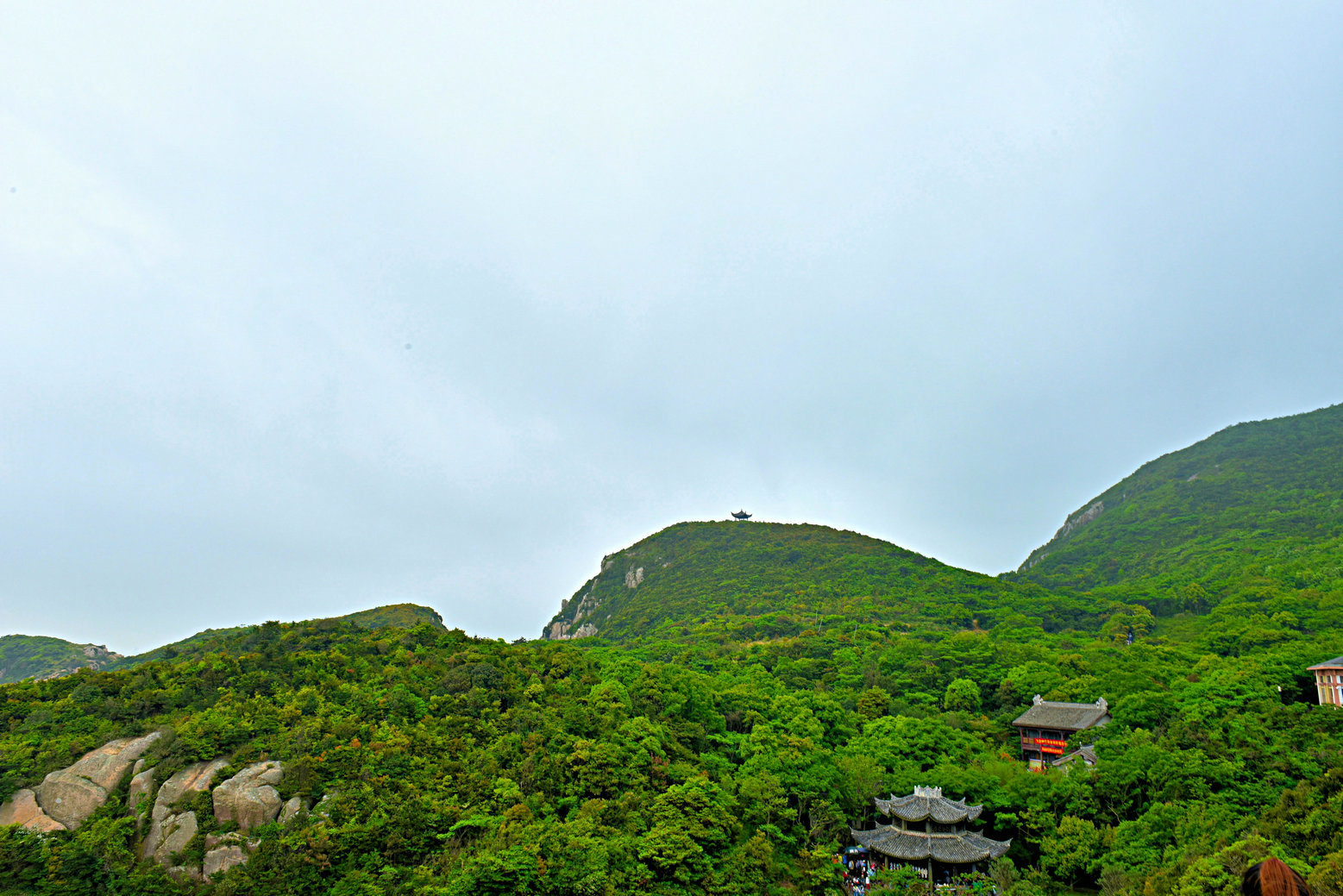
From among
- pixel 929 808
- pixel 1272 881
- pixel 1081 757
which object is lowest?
pixel 929 808

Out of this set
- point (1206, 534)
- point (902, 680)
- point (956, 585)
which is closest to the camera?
point (902, 680)

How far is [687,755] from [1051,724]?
21172mm

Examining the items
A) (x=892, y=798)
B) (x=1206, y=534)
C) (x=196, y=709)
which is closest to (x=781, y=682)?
(x=892, y=798)

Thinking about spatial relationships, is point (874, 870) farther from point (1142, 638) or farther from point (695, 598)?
point (695, 598)

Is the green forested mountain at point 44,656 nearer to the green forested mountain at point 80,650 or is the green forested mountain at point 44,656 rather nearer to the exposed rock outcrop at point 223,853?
the green forested mountain at point 80,650

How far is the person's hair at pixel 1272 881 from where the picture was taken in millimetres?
6098

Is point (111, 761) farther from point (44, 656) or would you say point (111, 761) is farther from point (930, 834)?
point (44, 656)

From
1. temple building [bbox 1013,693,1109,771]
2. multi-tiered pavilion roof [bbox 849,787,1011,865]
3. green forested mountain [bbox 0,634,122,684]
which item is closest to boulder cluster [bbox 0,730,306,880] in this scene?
multi-tiered pavilion roof [bbox 849,787,1011,865]

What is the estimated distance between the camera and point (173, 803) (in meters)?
27.5

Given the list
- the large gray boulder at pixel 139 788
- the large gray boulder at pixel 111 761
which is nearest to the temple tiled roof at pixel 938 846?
the large gray boulder at pixel 139 788

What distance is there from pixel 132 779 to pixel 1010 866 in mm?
34192

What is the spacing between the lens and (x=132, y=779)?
28609 millimetres

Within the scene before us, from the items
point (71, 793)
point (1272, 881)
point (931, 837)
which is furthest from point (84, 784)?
point (1272, 881)

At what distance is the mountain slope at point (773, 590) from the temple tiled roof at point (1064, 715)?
3164cm
